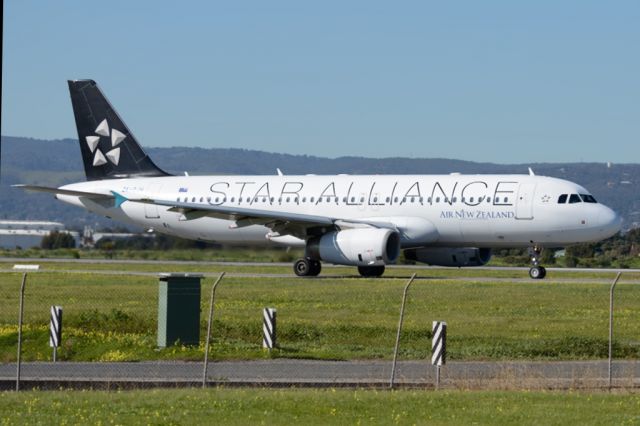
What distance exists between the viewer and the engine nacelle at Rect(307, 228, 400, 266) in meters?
50.4

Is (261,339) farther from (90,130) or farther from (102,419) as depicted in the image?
(90,130)

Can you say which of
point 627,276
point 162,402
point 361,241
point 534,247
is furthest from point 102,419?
point 627,276

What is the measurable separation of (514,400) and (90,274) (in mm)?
37940

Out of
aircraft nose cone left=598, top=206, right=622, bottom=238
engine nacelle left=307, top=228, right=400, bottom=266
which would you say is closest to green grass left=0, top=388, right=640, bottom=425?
engine nacelle left=307, top=228, right=400, bottom=266

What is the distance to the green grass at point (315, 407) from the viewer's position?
58.5 feet

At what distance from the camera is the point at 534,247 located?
52594 millimetres

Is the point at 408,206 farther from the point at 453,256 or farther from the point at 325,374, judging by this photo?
the point at 325,374

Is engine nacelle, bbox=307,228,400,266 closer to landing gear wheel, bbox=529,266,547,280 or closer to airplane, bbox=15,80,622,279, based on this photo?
airplane, bbox=15,80,622,279

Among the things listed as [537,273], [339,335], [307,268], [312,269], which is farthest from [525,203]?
[339,335]

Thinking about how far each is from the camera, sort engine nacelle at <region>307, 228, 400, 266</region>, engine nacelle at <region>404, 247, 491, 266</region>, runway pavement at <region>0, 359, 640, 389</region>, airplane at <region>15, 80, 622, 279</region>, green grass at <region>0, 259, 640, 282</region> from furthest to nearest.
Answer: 1. green grass at <region>0, 259, 640, 282</region>
2. engine nacelle at <region>404, 247, 491, 266</region>
3. airplane at <region>15, 80, 622, 279</region>
4. engine nacelle at <region>307, 228, 400, 266</region>
5. runway pavement at <region>0, 359, 640, 389</region>

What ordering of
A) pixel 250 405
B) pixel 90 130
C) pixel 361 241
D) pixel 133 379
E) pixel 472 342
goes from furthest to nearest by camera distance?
pixel 90 130 < pixel 361 241 < pixel 472 342 < pixel 133 379 < pixel 250 405

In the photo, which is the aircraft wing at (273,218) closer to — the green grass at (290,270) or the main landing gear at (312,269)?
the main landing gear at (312,269)

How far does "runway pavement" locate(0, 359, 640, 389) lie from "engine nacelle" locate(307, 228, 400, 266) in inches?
920

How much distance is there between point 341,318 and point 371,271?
17722 millimetres
